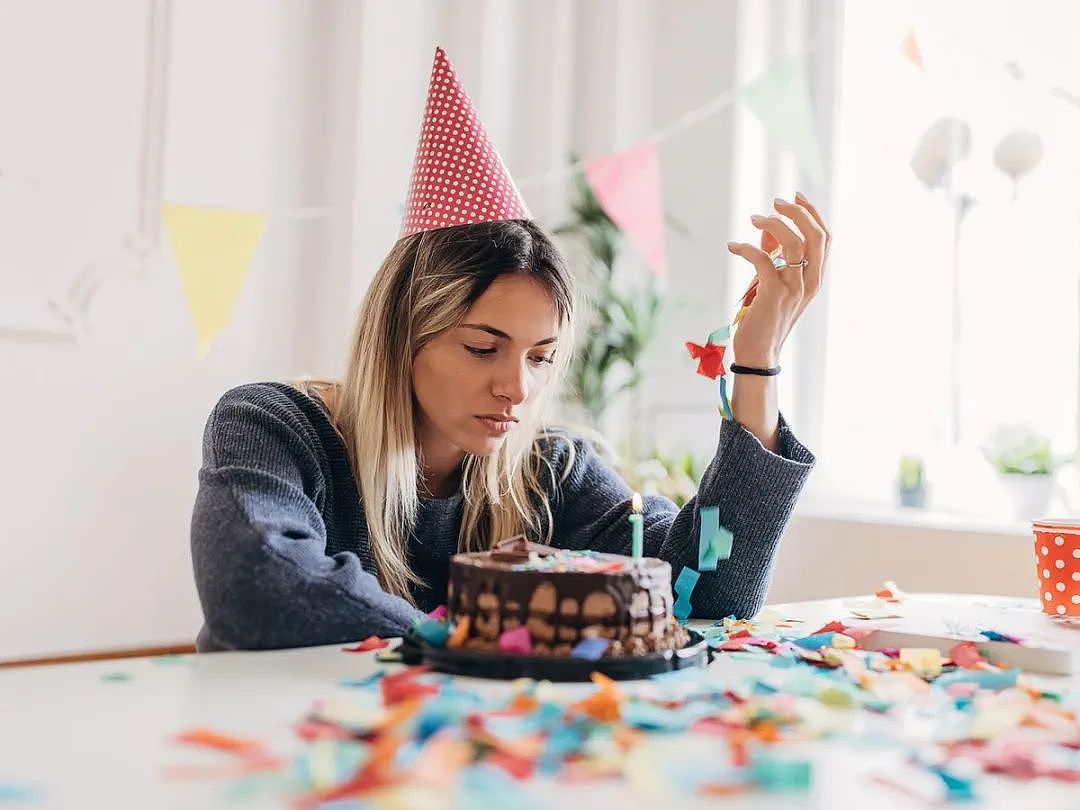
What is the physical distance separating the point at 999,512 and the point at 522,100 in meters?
1.62

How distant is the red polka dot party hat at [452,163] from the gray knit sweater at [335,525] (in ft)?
A: 1.00

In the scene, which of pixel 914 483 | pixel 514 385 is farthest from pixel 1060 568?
pixel 914 483

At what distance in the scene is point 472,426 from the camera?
1.48m

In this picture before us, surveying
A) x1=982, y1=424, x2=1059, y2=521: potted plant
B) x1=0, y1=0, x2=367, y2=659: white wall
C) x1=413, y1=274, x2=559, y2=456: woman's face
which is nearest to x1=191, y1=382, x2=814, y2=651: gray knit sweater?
x1=413, y1=274, x2=559, y2=456: woman's face

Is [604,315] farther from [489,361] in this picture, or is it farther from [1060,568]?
[1060,568]

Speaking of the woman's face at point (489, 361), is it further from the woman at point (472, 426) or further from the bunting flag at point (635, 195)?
the bunting flag at point (635, 195)

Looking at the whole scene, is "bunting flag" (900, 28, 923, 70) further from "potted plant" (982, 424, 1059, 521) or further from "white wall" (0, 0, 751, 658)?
"potted plant" (982, 424, 1059, 521)

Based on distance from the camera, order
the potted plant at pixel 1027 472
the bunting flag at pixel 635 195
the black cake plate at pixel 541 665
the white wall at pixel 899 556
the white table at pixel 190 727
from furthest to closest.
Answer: the bunting flag at pixel 635 195, the potted plant at pixel 1027 472, the white wall at pixel 899 556, the black cake plate at pixel 541 665, the white table at pixel 190 727

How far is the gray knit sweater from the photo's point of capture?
1.02m

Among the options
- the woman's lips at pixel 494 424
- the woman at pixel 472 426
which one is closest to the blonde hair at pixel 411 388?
the woman at pixel 472 426

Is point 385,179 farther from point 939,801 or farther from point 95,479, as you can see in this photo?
point 939,801

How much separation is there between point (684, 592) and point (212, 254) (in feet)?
4.88

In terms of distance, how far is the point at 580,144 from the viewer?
10.6 feet

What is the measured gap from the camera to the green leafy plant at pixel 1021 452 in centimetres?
235
